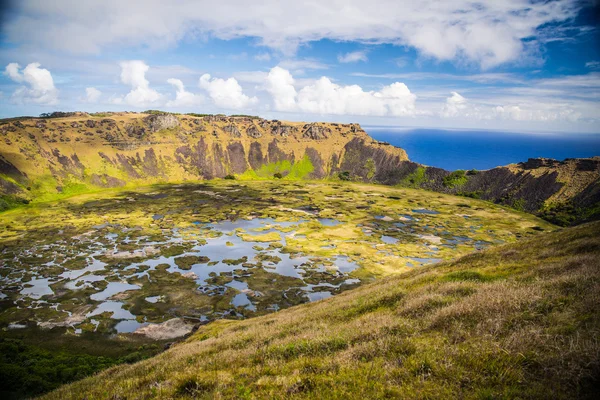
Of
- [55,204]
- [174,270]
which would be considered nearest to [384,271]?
[174,270]

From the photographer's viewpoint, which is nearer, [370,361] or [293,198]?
[370,361]

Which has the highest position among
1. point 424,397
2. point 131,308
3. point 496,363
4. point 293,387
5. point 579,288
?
point 579,288

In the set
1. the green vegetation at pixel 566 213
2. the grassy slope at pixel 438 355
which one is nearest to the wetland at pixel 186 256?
the green vegetation at pixel 566 213

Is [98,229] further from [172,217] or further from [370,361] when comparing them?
[370,361]

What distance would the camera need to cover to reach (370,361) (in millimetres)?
10484

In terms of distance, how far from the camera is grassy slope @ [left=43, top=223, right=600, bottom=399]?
26.1 feet

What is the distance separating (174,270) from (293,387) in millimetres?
82378

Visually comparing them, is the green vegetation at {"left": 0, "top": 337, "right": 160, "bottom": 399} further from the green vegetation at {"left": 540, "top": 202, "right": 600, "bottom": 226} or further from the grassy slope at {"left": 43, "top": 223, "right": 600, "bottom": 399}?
the green vegetation at {"left": 540, "top": 202, "right": 600, "bottom": 226}

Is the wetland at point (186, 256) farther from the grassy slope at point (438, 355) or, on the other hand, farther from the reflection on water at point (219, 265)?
the grassy slope at point (438, 355)

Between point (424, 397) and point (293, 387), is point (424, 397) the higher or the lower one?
the higher one

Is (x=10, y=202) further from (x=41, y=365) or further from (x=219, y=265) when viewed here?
(x=41, y=365)

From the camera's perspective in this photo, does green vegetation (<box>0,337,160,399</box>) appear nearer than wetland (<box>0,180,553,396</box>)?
Yes

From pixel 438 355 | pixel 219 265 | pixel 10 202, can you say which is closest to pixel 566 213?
pixel 219 265

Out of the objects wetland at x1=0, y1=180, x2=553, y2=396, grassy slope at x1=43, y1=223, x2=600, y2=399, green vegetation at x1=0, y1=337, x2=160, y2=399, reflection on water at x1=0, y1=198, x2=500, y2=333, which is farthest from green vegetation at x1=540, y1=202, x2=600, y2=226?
green vegetation at x1=0, y1=337, x2=160, y2=399
